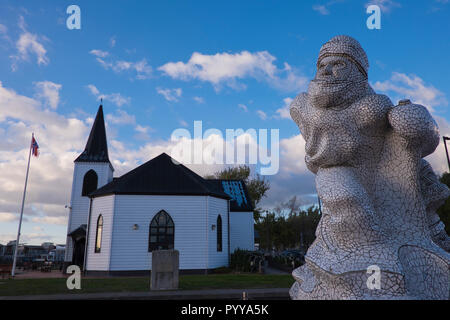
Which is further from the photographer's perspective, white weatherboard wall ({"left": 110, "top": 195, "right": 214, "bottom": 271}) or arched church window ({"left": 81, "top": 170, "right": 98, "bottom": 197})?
arched church window ({"left": 81, "top": 170, "right": 98, "bottom": 197})

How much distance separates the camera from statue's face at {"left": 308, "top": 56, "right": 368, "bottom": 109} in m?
5.54

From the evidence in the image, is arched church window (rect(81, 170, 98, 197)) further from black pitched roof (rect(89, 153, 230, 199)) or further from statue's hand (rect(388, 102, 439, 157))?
statue's hand (rect(388, 102, 439, 157))

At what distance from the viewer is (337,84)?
554 cm

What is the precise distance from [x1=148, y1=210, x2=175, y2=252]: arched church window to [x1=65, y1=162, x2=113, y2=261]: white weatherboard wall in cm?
1149

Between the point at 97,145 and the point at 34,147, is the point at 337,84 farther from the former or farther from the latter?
the point at 97,145

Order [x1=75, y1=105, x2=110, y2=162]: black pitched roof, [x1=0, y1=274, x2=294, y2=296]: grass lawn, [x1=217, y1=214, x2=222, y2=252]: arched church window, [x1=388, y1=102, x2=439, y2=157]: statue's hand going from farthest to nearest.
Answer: [x1=75, y1=105, x2=110, y2=162]: black pitched roof, [x1=217, y1=214, x2=222, y2=252]: arched church window, [x1=0, y1=274, x2=294, y2=296]: grass lawn, [x1=388, y1=102, x2=439, y2=157]: statue's hand

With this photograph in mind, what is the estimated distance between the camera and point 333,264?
480cm

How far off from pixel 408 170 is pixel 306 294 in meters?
2.67

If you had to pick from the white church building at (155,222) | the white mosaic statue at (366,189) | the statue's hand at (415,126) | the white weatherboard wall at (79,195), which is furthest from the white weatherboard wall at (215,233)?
the statue's hand at (415,126)

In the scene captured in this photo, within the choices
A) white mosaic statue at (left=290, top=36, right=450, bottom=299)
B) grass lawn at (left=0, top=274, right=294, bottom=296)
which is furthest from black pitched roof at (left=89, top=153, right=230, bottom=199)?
white mosaic statue at (left=290, top=36, right=450, bottom=299)

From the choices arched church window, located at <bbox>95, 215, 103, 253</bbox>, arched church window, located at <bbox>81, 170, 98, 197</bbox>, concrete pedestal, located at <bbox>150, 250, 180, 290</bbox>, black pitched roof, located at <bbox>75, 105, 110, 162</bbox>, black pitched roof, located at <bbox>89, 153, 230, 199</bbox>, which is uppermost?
black pitched roof, located at <bbox>75, 105, 110, 162</bbox>

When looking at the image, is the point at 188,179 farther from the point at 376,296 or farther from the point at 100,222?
the point at 376,296
